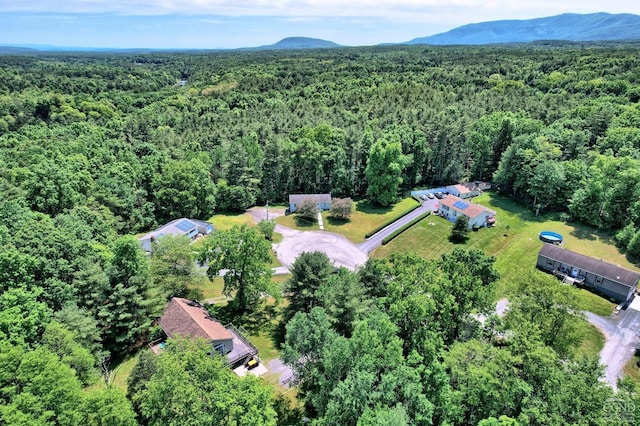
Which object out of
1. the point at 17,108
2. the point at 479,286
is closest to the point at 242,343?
the point at 479,286

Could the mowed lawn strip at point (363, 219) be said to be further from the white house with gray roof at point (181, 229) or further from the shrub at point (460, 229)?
the white house with gray roof at point (181, 229)

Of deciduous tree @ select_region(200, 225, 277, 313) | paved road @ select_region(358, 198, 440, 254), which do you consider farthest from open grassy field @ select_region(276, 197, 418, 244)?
deciduous tree @ select_region(200, 225, 277, 313)

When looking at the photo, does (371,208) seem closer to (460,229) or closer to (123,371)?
(460,229)

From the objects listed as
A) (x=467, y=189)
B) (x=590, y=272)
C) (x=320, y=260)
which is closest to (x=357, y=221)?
(x=467, y=189)

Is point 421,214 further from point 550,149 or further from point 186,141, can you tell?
point 186,141

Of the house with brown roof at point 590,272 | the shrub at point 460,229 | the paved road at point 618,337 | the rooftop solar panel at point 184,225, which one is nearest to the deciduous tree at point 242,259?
the rooftop solar panel at point 184,225

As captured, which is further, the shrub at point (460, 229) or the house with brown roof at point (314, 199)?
the house with brown roof at point (314, 199)
